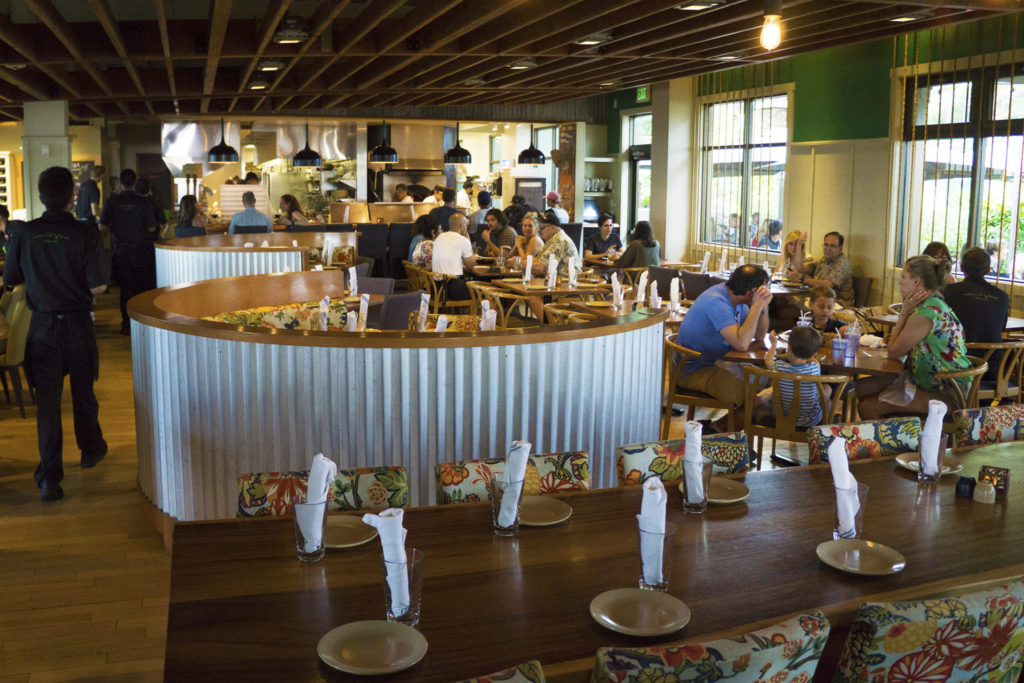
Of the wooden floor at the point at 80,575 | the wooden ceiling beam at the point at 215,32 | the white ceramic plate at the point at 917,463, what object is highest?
the wooden ceiling beam at the point at 215,32

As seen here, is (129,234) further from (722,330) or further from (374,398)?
(374,398)

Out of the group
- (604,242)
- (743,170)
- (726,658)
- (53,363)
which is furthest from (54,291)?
(743,170)

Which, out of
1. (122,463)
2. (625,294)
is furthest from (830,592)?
(625,294)

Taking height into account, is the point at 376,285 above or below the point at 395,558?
above

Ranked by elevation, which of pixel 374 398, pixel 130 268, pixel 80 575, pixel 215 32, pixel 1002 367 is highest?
pixel 215 32

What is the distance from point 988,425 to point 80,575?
4058 mm

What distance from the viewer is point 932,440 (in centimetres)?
311

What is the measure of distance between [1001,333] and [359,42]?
5823 mm

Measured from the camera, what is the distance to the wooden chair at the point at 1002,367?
6422 millimetres

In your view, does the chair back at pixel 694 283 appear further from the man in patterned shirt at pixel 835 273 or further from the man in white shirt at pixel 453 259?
the man in white shirt at pixel 453 259

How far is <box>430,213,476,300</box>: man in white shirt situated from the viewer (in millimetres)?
10734

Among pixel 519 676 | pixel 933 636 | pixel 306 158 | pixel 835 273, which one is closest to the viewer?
pixel 519 676

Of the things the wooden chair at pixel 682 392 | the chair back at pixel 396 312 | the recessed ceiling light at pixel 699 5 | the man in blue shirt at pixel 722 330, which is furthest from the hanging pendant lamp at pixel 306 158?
the man in blue shirt at pixel 722 330

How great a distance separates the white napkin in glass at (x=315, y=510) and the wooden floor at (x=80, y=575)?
1544 mm
